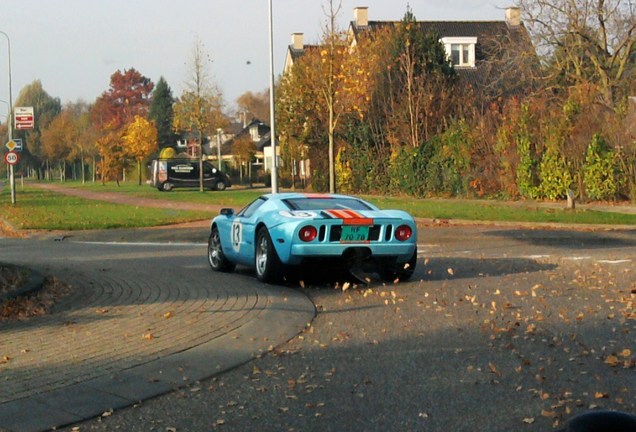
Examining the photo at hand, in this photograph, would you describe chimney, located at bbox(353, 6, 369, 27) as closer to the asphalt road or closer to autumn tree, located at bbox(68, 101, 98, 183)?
autumn tree, located at bbox(68, 101, 98, 183)

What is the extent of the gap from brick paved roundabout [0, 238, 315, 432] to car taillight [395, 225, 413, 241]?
1.48 metres

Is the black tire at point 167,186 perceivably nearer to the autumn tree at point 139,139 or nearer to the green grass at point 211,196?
the green grass at point 211,196

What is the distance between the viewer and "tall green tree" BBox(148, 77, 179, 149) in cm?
12099

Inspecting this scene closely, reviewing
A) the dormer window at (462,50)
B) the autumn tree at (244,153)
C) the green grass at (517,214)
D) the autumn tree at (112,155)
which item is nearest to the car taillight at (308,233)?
the green grass at (517,214)

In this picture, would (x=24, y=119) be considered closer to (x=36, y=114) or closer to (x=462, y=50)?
(x=462, y=50)

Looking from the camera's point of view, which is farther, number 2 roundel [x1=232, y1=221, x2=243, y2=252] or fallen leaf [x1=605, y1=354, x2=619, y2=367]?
number 2 roundel [x1=232, y1=221, x2=243, y2=252]

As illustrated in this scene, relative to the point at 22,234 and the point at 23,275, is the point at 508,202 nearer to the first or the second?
the point at 22,234

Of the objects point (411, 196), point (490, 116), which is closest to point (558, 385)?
point (490, 116)

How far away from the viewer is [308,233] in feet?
36.3

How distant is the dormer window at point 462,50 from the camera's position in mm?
59516

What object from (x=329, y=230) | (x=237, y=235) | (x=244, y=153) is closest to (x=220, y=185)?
(x=244, y=153)

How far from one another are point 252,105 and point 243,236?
13153 centimetres

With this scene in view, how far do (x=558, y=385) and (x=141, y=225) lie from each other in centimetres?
1989

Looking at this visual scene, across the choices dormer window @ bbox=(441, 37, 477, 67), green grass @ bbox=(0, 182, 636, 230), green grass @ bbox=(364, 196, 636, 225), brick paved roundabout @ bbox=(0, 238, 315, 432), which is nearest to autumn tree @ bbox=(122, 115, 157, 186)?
dormer window @ bbox=(441, 37, 477, 67)
